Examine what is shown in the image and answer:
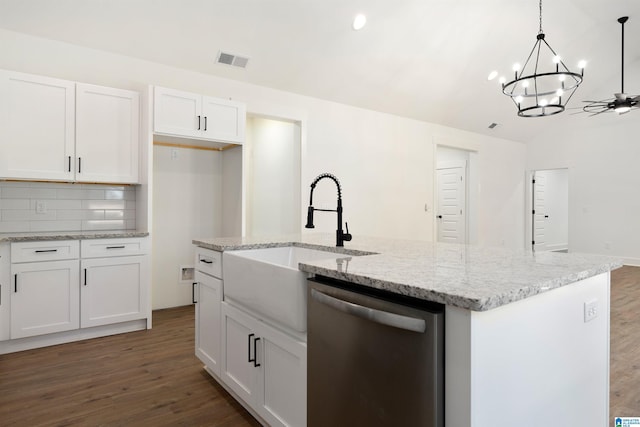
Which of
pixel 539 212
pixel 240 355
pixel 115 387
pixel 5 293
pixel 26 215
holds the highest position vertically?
pixel 539 212

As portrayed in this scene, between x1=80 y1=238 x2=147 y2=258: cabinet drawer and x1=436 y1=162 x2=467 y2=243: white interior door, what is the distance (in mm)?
6044

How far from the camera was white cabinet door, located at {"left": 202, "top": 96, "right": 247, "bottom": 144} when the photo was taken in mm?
3750

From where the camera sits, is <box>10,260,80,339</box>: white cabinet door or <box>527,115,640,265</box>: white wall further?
<box>527,115,640,265</box>: white wall

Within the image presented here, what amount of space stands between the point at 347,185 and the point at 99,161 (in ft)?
10.2

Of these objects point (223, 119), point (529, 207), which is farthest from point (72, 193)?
point (529, 207)

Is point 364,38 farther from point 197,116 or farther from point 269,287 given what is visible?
point 269,287

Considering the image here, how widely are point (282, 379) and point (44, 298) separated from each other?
8.15 ft

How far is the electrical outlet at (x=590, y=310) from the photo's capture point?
58.6 inches

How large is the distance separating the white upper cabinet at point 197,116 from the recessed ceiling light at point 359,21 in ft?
4.79

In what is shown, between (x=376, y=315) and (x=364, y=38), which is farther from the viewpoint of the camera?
(x=364, y=38)

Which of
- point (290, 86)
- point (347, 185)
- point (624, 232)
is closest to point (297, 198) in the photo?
point (347, 185)

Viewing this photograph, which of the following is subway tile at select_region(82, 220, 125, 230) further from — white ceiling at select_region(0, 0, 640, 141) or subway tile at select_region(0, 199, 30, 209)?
white ceiling at select_region(0, 0, 640, 141)

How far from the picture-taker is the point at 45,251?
306 cm

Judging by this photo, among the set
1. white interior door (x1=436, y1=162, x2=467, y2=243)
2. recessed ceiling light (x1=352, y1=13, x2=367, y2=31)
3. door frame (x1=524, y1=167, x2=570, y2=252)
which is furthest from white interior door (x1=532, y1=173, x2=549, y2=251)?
recessed ceiling light (x1=352, y1=13, x2=367, y2=31)
